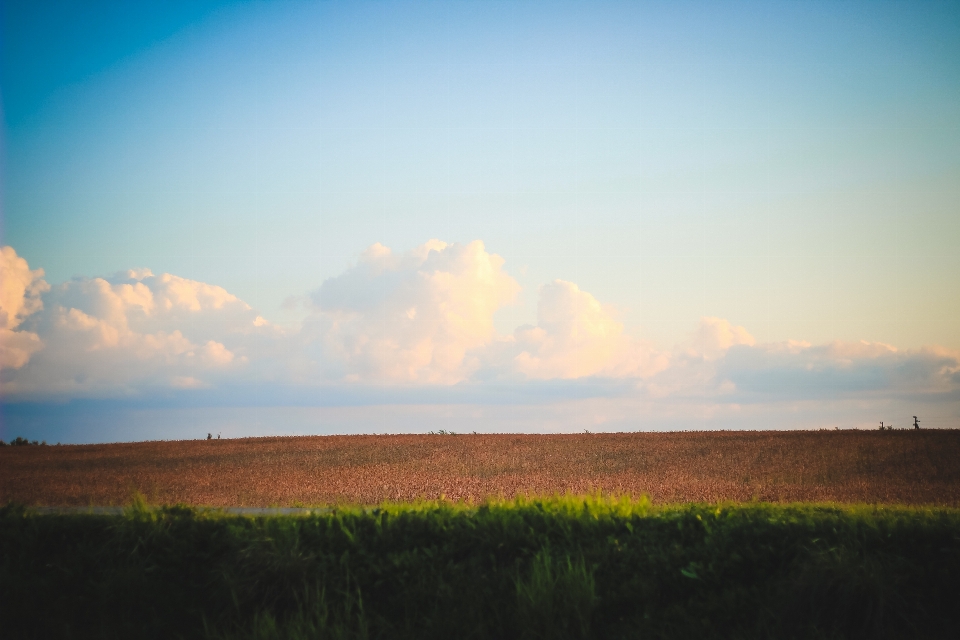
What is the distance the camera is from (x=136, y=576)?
10375mm

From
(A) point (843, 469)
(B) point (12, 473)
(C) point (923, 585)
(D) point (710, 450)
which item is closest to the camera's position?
(C) point (923, 585)

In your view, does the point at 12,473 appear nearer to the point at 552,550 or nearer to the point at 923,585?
the point at 552,550

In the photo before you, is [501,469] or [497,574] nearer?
[497,574]

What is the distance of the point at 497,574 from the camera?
9.41 metres

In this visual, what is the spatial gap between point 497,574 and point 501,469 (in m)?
18.0

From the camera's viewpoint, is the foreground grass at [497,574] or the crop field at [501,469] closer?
the foreground grass at [497,574]

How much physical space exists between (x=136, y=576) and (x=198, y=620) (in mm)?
1483

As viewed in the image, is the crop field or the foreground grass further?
the crop field

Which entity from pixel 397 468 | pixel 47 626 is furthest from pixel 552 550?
pixel 397 468

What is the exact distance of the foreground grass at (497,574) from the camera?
8492 millimetres

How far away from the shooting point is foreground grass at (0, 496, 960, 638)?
849 cm

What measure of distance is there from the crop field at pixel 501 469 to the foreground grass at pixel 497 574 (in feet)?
15.0

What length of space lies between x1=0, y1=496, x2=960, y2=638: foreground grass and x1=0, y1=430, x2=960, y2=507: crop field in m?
4.58

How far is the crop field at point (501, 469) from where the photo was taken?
67.5 feet
